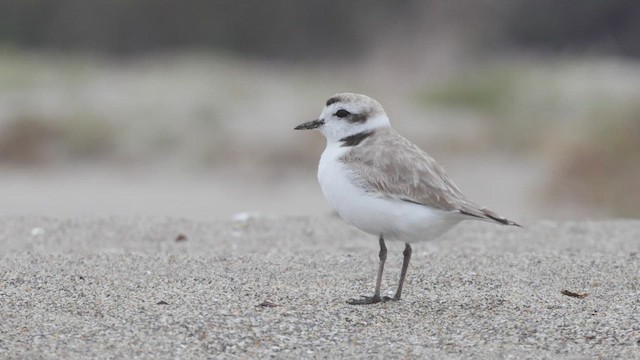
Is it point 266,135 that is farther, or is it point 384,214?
point 266,135

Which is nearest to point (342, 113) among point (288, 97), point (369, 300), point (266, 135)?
point (369, 300)

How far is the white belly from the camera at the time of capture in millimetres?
4504

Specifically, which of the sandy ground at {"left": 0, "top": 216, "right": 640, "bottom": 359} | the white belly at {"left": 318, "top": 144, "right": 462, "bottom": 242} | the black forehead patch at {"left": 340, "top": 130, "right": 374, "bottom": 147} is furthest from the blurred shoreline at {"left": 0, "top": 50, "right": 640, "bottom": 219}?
the white belly at {"left": 318, "top": 144, "right": 462, "bottom": 242}

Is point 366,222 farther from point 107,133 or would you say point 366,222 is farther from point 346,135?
point 107,133

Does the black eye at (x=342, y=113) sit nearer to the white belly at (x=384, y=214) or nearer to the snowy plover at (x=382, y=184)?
the snowy plover at (x=382, y=184)

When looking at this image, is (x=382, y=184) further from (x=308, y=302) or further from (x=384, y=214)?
(x=308, y=302)

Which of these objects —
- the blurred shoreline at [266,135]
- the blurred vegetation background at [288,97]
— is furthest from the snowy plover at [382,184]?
the blurred shoreline at [266,135]

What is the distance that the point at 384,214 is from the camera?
4.52 m

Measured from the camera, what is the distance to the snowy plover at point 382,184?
450 cm

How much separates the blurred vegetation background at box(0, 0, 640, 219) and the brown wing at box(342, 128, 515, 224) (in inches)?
290

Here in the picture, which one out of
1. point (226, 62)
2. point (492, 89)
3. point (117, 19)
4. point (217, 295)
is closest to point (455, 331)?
point (217, 295)

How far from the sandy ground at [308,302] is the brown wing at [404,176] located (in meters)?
0.47

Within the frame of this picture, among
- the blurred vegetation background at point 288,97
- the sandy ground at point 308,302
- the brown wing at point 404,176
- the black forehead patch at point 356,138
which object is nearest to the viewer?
the sandy ground at point 308,302

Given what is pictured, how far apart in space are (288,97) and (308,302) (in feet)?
35.9
